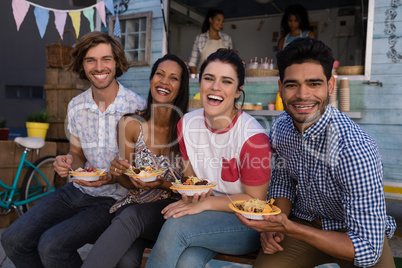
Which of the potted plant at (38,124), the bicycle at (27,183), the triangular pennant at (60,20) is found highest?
the triangular pennant at (60,20)

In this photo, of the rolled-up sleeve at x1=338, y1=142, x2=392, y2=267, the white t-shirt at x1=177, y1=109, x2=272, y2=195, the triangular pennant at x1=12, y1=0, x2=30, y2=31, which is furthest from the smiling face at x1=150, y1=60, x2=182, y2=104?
the triangular pennant at x1=12, y1=0, x2=30, y2=31

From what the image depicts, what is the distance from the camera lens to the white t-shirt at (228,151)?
76.9 inches

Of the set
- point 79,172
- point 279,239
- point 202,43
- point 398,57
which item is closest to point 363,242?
point 279,239

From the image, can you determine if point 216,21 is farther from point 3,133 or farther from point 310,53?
point 310,53

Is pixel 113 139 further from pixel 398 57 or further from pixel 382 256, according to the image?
pixel 398 57

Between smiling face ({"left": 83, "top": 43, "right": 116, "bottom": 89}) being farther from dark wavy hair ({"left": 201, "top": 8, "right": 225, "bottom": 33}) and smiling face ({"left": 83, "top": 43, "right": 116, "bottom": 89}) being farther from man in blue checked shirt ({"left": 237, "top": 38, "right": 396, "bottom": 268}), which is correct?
dark wavy hair ({"left": 201, "top": 8, "right": 225, "bottom": 33})

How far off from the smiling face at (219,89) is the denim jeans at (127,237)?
2.20ft

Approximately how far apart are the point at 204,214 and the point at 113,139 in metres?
1.03

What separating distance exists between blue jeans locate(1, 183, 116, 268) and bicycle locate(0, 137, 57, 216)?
2.04 m

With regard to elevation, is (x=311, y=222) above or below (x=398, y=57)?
below

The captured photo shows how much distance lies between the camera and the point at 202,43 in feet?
19.3

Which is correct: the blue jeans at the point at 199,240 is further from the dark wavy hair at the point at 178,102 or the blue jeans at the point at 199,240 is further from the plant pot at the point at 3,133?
the plant pot at the point at 3,133

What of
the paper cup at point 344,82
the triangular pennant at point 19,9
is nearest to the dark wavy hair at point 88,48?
the triangular pennant at point 19,9

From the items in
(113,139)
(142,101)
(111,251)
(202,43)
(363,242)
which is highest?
(202,43)
